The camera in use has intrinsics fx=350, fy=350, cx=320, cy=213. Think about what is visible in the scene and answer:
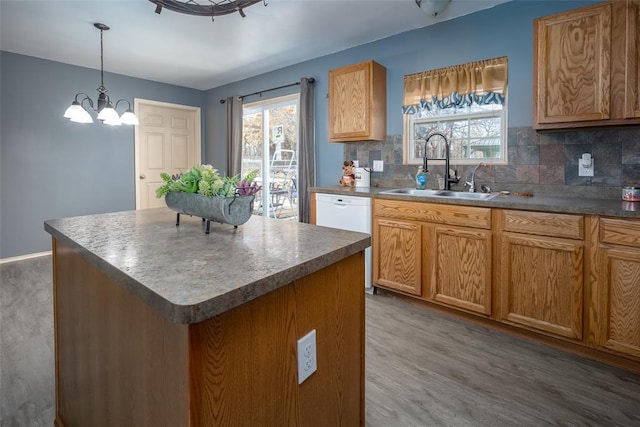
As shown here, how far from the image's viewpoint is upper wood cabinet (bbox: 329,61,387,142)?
336 cm

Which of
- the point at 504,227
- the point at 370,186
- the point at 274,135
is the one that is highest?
the point at 274,135

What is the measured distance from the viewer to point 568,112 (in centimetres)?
230

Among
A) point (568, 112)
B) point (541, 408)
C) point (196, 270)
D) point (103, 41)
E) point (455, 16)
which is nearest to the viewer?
point (196, 270)

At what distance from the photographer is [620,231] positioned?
1.91m

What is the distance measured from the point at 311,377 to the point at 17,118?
4948 mm

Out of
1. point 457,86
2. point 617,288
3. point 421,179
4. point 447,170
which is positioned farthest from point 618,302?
point 457,86

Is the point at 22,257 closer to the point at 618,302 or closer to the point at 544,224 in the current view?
the point at 544,224

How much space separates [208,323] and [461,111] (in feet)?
10.3

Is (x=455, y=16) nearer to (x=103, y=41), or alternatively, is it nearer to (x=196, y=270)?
(x=196, y=270)

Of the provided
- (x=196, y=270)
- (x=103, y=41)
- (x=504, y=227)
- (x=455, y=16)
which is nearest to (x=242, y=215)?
(x=196, y=270)

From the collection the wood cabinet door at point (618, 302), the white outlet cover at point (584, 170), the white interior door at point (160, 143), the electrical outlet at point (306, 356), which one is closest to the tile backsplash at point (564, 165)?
the white outlet cover at point (584, 170)

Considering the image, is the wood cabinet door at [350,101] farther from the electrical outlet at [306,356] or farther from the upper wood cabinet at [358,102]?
the electrical outlet at [306,356]

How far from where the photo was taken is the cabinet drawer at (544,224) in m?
2.07

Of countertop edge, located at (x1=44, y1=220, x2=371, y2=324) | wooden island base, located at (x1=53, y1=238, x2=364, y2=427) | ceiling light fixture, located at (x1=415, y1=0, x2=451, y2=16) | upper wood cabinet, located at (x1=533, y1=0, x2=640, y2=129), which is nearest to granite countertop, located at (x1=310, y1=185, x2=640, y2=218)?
upper wood cabinet, located at (x1=533, y1=0, x2=640, y2=129)
